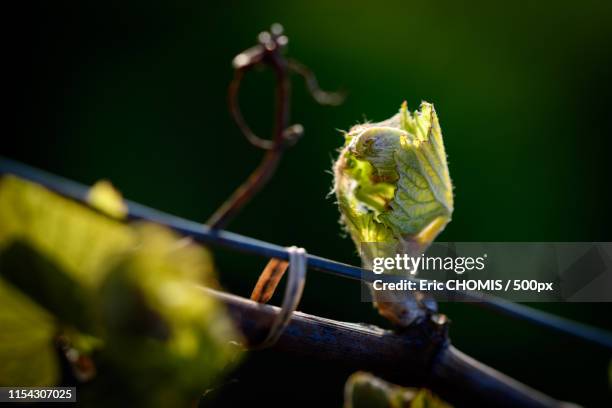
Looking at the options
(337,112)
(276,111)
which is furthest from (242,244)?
(337,112)

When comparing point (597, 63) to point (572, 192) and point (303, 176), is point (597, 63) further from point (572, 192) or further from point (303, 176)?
point (303, 176)

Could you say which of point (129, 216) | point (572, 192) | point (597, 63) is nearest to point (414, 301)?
point (129, 216)

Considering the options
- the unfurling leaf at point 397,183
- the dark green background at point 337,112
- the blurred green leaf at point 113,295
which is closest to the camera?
the blurred green leaf at point 113,295

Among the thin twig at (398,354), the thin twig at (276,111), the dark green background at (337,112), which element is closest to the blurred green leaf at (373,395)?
the thin twig at (398,354)

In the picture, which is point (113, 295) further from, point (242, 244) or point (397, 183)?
point (397, 183)

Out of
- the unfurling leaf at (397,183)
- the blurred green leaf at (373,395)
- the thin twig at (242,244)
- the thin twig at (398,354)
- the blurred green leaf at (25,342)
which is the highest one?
the unfurling leaf at (397,183)

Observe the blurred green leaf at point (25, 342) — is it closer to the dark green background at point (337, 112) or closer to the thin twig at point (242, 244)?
the thin twig at point (242, 244)

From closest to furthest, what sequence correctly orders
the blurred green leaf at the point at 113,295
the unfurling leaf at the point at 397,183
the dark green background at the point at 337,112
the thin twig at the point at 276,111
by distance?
1. the blurred green leaf at the point at 113,295
2. the thin twig at the point at 276,111
3. the unfurling leaf at the point at 397,183
4. the dark green background at the point at 337,112
